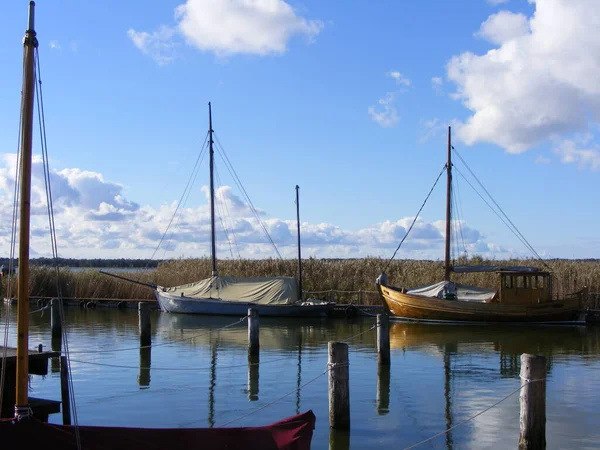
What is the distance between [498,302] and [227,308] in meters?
13.6

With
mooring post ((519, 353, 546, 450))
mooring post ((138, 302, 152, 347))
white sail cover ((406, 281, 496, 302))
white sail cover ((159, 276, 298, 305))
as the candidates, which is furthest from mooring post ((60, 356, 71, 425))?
white sail cover ((159, 276, 298, 305))

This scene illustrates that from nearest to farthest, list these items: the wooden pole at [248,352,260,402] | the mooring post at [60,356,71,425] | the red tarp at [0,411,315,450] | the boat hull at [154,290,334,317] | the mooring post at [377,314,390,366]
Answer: the red tarp at [0,411,315,450] → the mooring post at [60,356,71,425] → the wooden pole at [248,352,260,402] → the mooring post at [377,314,390,366] → the boat hull at [154,290,334,317]

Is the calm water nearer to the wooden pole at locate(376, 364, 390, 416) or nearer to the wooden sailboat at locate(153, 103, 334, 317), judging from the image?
the wooden pole at locate(376, 364, 390, 416)

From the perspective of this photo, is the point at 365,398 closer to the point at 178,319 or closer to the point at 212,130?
the point at 178,319

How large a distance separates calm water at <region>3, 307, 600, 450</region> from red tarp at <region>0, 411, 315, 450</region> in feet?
9.75

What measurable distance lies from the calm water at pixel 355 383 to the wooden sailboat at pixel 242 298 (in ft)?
19.7

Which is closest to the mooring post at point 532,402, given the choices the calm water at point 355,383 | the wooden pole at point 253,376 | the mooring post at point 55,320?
the calm water at point 355,383

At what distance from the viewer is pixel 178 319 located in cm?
3622

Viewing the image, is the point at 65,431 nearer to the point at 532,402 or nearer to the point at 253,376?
the point at 532,402

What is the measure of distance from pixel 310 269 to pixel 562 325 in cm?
1628

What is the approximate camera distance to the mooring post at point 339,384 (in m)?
12.0

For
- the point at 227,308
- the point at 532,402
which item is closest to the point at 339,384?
the point at 532,402

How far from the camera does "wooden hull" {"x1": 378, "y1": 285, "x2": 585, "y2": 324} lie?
3108 cm

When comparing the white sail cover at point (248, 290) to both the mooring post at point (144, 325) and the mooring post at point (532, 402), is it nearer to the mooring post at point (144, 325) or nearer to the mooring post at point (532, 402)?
the mooring post at point (144, 325)
